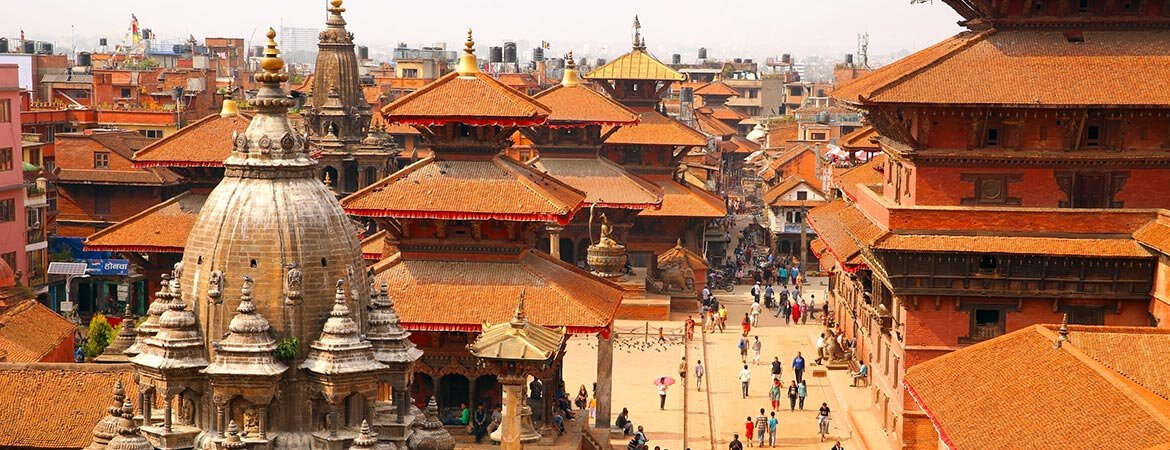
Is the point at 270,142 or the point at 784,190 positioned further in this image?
the point at 784,190

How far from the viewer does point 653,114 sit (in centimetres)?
Answer: 7644

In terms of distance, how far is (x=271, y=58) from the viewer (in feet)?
82.5

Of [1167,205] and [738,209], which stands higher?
[1167,205]

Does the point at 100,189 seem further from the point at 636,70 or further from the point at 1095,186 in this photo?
the point at 1095,186

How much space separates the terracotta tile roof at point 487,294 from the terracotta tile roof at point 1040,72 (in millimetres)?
7824

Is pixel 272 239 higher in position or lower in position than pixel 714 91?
higher

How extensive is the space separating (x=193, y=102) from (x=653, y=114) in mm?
25318

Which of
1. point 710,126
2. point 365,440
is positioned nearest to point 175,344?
point 365,440

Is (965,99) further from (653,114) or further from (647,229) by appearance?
(653,114)

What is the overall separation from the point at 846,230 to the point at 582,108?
22.8 m

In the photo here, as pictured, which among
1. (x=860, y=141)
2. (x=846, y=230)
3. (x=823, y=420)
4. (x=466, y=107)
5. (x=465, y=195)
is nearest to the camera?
(x=465, y=195)

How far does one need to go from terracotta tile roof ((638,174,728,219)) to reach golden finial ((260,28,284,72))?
142 feet

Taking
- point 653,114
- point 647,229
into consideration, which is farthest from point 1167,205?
point 653,114

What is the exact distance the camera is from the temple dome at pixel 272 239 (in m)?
24.1
